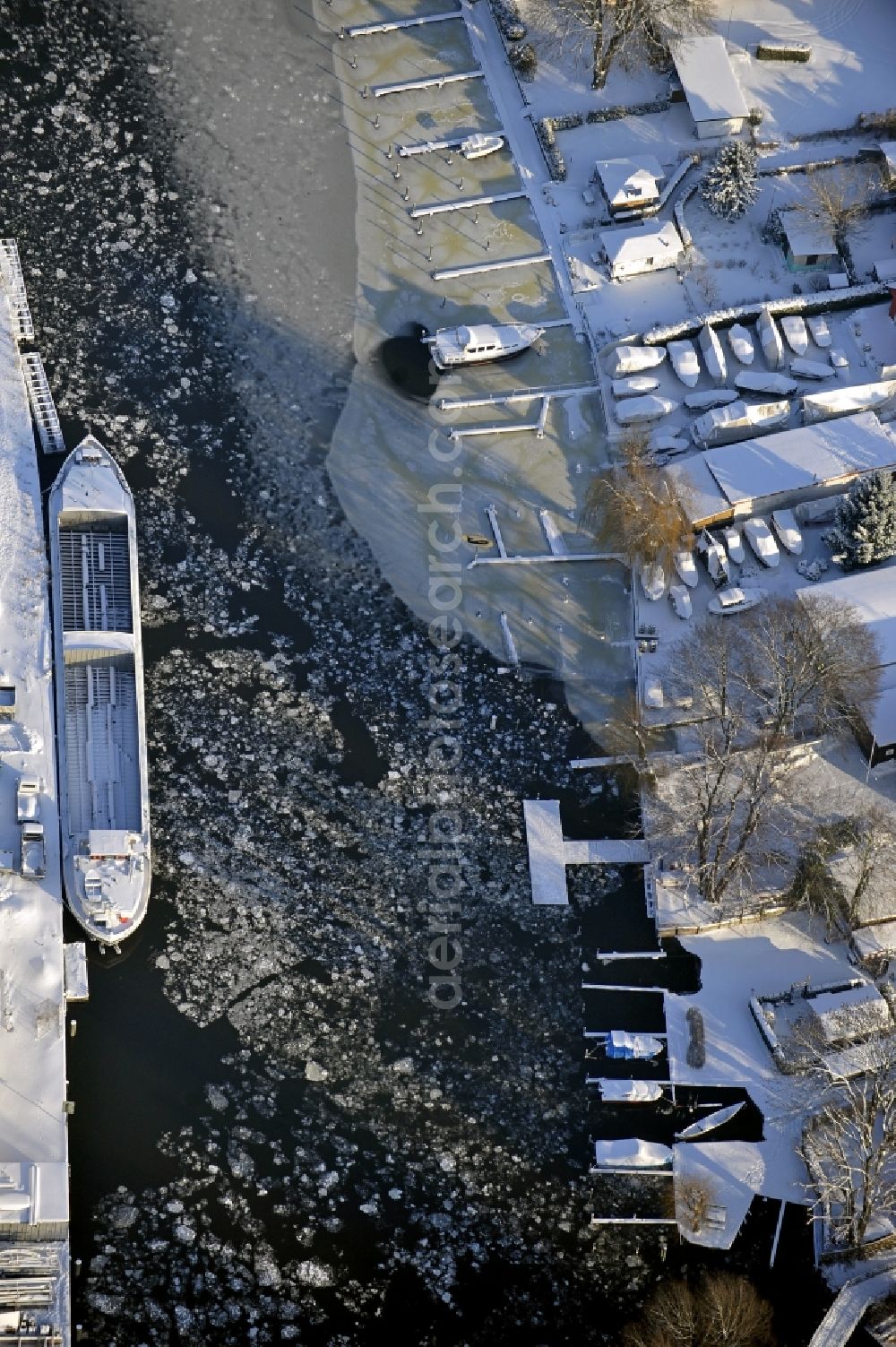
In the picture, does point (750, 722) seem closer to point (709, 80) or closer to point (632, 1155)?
point (632, 1155)

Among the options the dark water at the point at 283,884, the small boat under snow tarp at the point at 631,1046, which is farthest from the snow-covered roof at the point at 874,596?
the small boat under snow tarp at the point at 631,1046

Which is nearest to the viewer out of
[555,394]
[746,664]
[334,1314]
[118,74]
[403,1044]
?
[334,1314]

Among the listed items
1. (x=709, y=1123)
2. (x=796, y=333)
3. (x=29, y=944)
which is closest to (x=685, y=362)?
(x=796, y=333)

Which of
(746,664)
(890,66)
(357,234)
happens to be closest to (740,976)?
(746,664)

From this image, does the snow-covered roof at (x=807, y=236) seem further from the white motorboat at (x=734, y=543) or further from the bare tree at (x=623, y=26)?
the white motorboat at (x=734, y=543)

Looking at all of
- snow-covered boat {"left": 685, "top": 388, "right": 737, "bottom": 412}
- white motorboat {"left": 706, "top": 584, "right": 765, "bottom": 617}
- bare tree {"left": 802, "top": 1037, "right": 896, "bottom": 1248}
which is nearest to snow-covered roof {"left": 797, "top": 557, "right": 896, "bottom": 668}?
white motorboat {"left": 706, "top": 584, "right": 765, "bottom": 617}

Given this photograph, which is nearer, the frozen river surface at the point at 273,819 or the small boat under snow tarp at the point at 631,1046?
the frozen river surface at the point at 273,819

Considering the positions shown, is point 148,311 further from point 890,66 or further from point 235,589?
point 890,66
